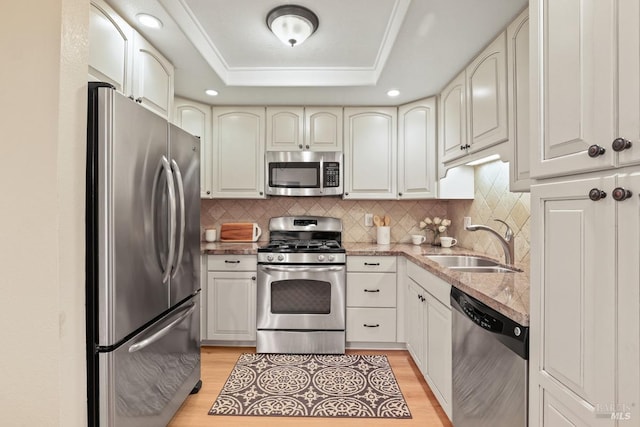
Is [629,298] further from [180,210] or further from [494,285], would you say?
[180,210]

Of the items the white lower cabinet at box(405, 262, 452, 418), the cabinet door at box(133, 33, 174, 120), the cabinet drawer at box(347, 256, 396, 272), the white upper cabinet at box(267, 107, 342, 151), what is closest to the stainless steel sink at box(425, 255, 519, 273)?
the white lower cabinet at box(405, 262, 452, 418)

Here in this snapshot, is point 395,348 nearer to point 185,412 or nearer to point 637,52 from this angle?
point 185,412

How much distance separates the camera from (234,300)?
284 centimetres

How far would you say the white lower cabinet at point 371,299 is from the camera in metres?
2.82

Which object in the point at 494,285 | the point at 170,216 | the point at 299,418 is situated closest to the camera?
the point at 494,285

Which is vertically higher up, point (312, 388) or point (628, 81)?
point (628, 81)

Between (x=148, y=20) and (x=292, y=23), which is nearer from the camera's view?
(x=148, y=20)

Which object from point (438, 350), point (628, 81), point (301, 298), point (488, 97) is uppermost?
point (488, 97)

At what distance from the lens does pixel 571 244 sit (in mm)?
867

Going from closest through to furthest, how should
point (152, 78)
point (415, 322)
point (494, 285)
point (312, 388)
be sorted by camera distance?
point (494, 285) < point (152, 78) < point (312, 388) < point (415, 322)

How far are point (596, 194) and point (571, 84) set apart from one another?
32cm

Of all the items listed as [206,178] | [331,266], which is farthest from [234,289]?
[206,178]

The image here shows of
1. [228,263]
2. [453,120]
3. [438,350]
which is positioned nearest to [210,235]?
[228,263]

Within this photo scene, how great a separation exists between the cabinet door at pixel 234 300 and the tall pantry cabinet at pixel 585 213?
2218 millimetres
